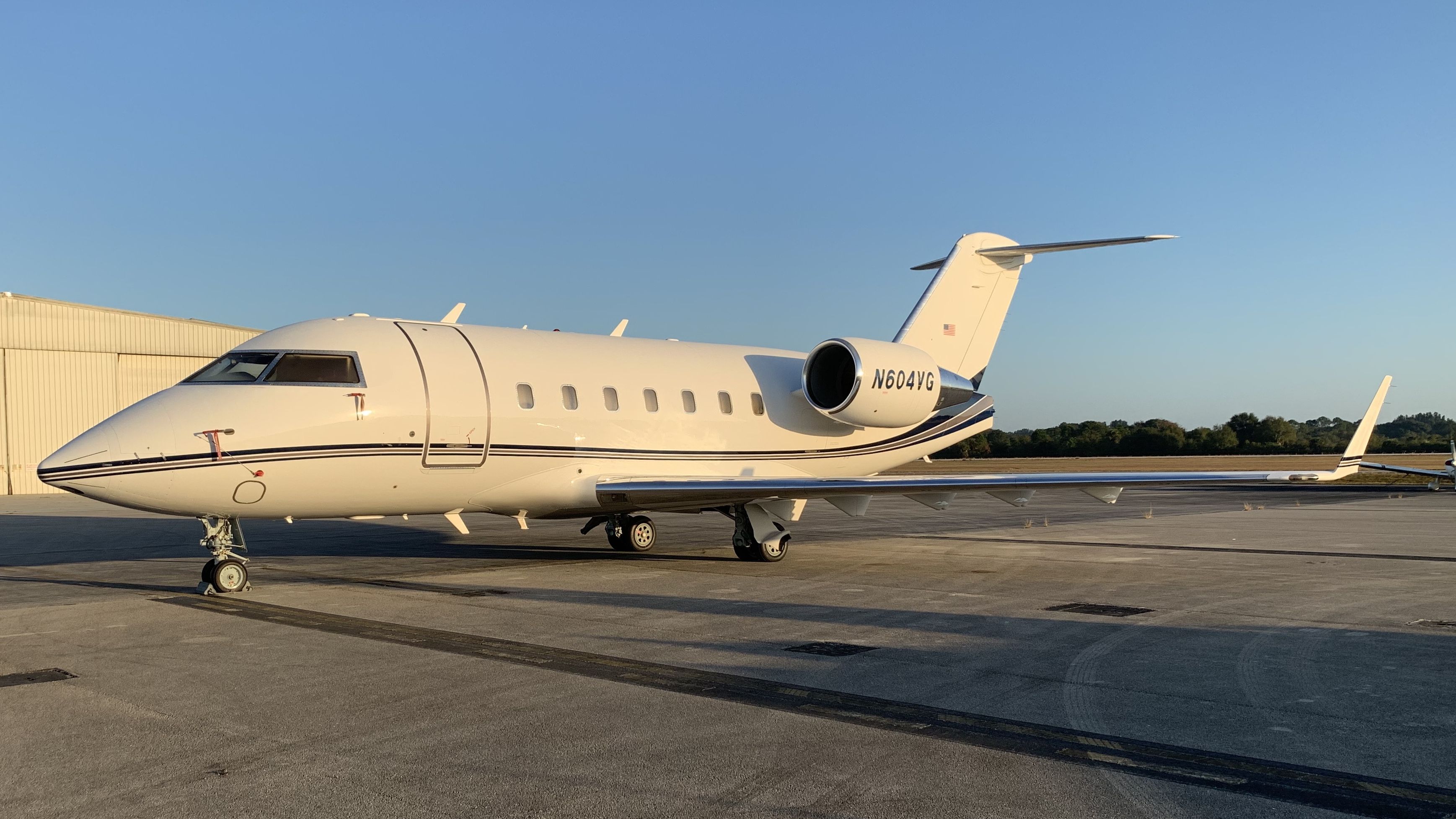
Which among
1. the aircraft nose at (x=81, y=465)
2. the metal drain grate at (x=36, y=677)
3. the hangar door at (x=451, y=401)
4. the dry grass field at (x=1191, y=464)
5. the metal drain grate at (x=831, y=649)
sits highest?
the hangar door at (x=451, y=401)

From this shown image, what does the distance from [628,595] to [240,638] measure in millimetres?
3889

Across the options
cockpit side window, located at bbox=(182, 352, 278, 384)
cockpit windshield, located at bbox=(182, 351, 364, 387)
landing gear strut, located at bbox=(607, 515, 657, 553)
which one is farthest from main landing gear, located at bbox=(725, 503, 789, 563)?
cockpit side window, located at bbox=(182, 352, 278, 384)

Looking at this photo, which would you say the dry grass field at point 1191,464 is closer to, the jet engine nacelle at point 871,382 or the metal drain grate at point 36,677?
the jet engine nacelle at point 871,382

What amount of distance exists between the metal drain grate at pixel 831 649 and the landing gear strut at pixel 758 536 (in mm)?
6714

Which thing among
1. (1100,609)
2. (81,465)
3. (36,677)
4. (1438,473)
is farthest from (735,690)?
(1438,473)

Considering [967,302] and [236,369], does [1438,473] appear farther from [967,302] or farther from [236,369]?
[236,369]

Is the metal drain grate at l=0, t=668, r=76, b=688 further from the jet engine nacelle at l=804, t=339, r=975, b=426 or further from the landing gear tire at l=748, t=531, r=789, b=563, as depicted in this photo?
the jet engine nacelle at l=804, t=339, r=975, b=426

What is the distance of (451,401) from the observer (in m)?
12.7

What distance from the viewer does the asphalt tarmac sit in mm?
4602

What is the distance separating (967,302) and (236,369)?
12498 millimetres

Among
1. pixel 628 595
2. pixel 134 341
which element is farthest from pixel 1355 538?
pixel 134 341

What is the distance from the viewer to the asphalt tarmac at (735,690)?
4602 millimetres

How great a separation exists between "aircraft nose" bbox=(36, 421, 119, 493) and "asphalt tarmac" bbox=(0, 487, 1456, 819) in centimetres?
129

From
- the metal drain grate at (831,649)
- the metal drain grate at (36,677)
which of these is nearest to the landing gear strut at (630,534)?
the metal drain grate at (831,649)
